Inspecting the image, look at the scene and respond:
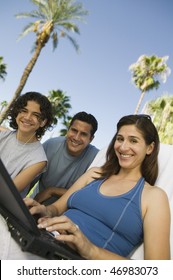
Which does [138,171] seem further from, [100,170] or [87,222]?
[87,222]

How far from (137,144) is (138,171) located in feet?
0.80

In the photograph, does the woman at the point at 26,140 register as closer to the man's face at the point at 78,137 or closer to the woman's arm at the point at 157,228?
the man's face at the point at 78,137

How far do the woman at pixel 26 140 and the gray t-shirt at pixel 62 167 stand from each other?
519mm

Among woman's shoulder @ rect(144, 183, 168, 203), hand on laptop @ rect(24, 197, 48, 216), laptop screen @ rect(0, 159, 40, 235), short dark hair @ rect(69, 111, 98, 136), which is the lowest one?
hand on laptop @ rect(24, 197, 48, 216)

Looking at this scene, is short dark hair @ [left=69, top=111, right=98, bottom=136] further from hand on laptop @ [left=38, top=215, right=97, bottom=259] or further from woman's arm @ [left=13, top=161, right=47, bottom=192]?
hand on laptop @ [left=38, top=215, right=97, bottom=259]

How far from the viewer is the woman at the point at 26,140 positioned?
9.29ft

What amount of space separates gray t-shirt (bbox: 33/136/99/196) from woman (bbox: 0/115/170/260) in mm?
1180

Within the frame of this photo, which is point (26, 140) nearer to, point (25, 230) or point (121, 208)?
point (121, 208)

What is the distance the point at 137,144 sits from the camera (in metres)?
2.35

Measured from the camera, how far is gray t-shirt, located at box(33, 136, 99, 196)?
379 centimetres

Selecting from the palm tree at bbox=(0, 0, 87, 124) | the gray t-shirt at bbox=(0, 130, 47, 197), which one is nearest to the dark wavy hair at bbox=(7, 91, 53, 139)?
the gray t-shirt at bbox=(0, 130, 47, 197)

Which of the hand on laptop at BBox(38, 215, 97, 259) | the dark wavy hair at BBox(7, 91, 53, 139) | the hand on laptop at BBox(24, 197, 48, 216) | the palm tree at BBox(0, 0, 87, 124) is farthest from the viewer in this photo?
the palm tree at BBox(0, 0, 87, 124)

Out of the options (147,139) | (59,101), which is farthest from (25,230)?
(59,101)
